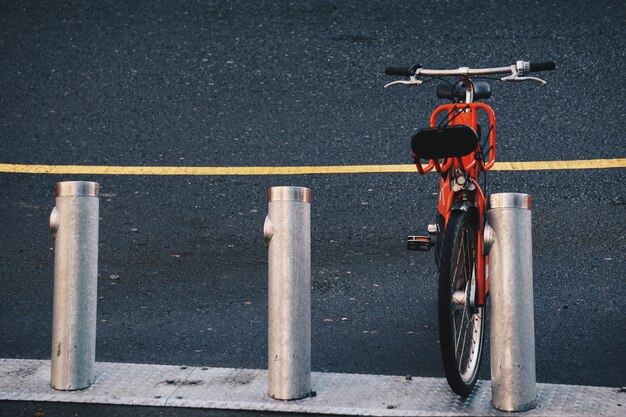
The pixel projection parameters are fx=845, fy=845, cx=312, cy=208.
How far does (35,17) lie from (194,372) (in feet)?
21.1

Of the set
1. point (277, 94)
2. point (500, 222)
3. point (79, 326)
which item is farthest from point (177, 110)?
point (500, 222)

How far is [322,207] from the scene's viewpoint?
21.9ft

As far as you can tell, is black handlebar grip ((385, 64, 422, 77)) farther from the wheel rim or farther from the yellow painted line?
the yellow painted line

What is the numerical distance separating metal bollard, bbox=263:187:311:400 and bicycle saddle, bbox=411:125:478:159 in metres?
0.59

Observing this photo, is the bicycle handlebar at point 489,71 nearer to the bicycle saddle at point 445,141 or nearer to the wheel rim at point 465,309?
the bicycle saddle at point 445,141

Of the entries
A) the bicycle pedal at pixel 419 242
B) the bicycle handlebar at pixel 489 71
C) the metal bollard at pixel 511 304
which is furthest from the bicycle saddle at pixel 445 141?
the bicycle pedal at pixel 419 242

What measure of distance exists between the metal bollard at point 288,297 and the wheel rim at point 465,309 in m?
0.69

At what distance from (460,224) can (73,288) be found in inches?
71.5

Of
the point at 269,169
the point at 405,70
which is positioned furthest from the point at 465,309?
the point at 269,169

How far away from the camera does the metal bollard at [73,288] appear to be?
13.0 ft

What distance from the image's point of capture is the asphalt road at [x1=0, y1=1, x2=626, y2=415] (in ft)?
16.6

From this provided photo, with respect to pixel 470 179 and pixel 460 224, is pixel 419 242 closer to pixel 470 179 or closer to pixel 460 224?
pixel 470 179

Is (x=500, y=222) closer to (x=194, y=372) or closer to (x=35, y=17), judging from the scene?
(x=194, y=372)

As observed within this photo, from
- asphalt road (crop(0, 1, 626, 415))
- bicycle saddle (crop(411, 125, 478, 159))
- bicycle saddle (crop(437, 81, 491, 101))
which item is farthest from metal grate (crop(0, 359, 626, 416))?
bicycle saddle (crop(437, 81, 491, 101))
